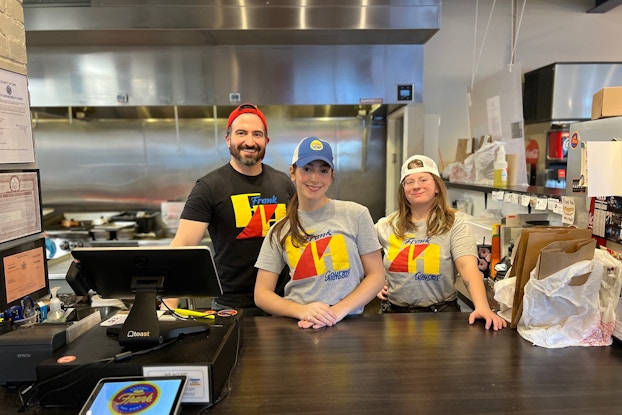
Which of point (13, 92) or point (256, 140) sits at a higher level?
point (13, 92)

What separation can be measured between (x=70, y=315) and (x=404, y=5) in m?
2.48

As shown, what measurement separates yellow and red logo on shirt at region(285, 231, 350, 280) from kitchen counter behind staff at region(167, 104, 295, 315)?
467 mm

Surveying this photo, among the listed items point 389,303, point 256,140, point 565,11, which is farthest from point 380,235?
point 565,11

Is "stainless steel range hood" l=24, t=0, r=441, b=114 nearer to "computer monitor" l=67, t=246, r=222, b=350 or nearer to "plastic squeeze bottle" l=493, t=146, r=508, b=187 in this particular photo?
"plastic squeeze bottle" l=493, t=146, r=508, b=187

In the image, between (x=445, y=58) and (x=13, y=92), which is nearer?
(x=13, y=92)

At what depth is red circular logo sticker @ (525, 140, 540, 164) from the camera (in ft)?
12.5

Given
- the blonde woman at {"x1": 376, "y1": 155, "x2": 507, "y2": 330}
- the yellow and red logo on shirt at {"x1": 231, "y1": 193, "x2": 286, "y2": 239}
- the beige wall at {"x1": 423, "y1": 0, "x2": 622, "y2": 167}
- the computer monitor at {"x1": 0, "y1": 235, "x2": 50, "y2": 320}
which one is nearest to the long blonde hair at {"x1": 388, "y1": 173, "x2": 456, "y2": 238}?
the blonde woman at {"x1": 376, "y1": 155, "x2": 507, "y2": 330}

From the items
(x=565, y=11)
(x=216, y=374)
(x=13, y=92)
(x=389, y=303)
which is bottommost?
(x=389, y=303)

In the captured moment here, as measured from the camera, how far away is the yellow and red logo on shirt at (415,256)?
1598 millimetres

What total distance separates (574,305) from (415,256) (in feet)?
1.84

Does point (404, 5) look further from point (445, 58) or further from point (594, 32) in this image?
point (594, 32)

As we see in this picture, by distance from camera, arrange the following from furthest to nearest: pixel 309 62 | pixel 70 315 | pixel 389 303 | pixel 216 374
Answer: pixel 309 62, pixel 389 303, pixel 70 315, pixel 216 374

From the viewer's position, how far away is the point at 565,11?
372 centimetres

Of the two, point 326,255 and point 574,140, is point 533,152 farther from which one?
point 326,255
